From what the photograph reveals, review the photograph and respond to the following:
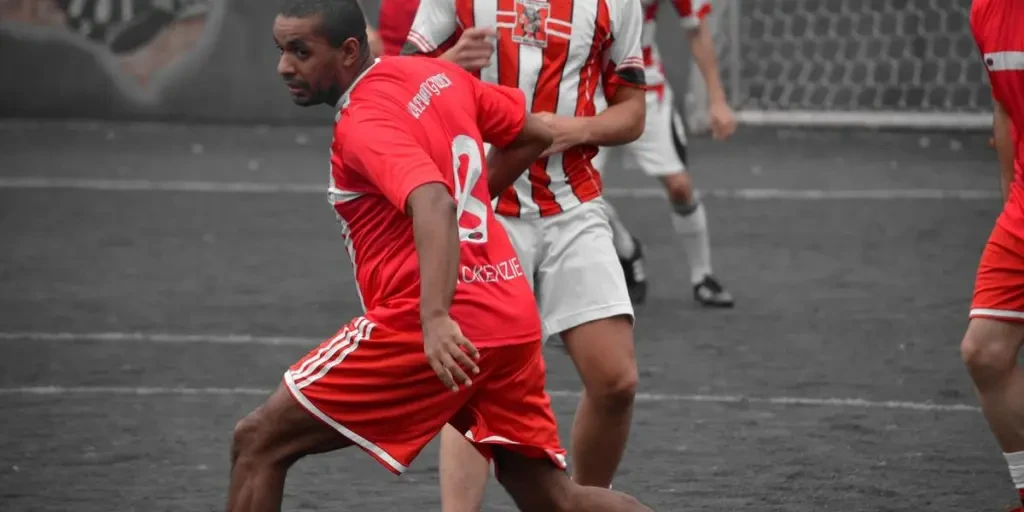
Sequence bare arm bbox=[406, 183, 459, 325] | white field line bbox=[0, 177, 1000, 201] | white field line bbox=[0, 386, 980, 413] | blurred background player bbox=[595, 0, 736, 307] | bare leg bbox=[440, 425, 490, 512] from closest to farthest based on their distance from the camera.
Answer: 1. bare arm bbox=[406, 183, 459, 325]
2. bare leg bbox=[440, 425, 490, 512]
3. white field line bbox=[0, 386, 980, 413]
4. blurred background player bbox=[595, 0, 736, 307]
5. white field line bbox=[0, 177, 1000, 201]

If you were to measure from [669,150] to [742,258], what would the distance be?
1629 millimetres

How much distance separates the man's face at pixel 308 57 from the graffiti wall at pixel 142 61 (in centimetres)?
1267

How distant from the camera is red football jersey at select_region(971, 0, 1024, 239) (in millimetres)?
5305

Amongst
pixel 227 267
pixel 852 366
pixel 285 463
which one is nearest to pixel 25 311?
pixel 227 267

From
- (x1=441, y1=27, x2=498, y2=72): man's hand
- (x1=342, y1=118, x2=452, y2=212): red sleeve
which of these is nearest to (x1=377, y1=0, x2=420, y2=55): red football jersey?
(x1=441, y1=27, x2=498, y2=72): man's hand

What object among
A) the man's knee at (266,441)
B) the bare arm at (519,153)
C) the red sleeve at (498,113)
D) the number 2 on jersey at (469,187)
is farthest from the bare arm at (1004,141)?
the man's knee at (266,441)

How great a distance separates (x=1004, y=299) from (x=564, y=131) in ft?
4.71

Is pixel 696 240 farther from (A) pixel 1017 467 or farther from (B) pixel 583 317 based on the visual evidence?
(B) pixel 583 317

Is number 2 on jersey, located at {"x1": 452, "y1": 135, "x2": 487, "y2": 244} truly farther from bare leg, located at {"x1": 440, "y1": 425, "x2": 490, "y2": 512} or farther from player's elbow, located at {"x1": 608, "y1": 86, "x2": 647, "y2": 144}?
player's elbow, located at {"x1": 608, "y1": 86, "x2": 647, "y2": 144}

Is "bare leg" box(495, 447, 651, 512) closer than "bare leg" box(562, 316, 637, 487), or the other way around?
"bare leg" box(495, 447, 651, 512)

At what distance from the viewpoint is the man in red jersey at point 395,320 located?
4.12m

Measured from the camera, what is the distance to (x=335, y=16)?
4.13 m

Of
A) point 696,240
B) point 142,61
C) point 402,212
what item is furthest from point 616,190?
point 402,212

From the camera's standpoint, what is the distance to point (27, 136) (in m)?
16.1
